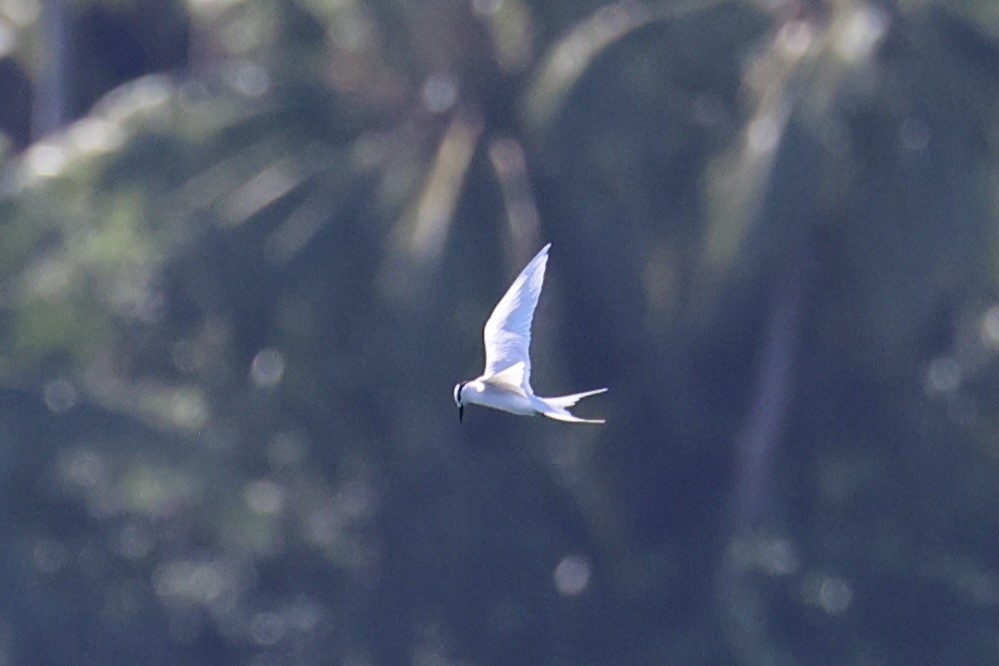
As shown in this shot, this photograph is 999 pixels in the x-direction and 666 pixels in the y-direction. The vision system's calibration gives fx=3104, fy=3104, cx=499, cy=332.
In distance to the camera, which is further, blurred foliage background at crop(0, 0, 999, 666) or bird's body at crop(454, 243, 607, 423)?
blurred foliage background at crop(0, 0, 999, 666)

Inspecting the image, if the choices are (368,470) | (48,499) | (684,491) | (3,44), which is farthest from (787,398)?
(3,44)

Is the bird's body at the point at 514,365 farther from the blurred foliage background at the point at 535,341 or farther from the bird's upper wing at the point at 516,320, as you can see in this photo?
the blurred foliage background at the point at 535,341

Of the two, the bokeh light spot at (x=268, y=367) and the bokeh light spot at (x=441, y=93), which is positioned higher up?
the bokeh light spot at (x=441, y=93)

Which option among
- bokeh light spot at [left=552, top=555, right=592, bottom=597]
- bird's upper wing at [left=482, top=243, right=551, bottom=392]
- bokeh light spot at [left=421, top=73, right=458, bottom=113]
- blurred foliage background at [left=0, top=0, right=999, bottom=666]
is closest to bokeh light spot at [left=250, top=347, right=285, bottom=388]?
blurred foliage background at [left=0, top=0, right=999, bottom=666]

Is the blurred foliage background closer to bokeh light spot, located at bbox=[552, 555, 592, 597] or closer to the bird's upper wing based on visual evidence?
bokeh light spot, located at bbox=[552, 555, 592, 597]

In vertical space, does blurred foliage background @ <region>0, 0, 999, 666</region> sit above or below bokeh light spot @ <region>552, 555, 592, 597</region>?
above

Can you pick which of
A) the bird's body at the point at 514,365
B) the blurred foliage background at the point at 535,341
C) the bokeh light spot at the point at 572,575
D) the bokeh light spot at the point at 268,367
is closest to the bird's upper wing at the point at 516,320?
the bird's body at the point at 514,365

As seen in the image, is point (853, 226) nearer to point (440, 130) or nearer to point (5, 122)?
point (440, 130)

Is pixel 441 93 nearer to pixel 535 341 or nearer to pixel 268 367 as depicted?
Answer: pixel 268 367
